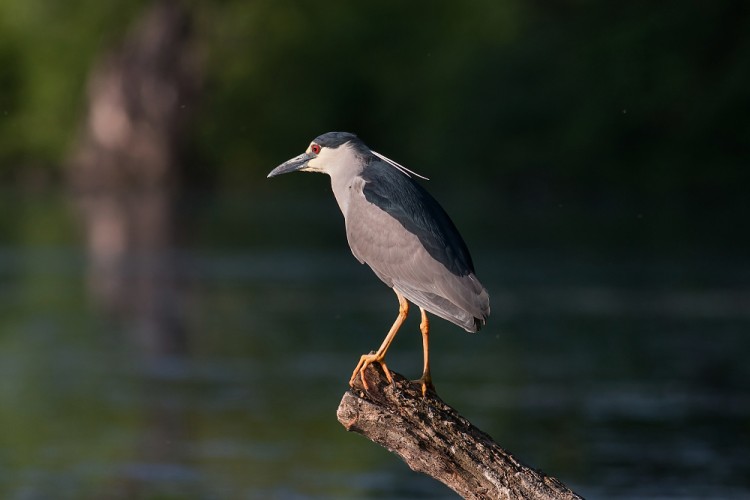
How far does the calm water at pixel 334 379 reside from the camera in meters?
13.0

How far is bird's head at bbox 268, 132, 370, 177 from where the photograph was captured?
6.94m

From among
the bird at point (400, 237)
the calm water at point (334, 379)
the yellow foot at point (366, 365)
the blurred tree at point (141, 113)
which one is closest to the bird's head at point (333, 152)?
the bird at point (400, 237)

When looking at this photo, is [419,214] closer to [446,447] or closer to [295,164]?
[295,164]

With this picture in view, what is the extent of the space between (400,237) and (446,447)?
0.90m

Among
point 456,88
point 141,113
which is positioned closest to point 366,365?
point 456,88

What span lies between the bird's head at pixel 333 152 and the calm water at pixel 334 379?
5418 millimetres

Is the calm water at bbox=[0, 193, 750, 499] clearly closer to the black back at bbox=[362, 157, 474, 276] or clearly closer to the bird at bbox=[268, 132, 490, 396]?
the bird at bbox=[268, 132, 490, 396]

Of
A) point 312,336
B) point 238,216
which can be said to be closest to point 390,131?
point 238,216

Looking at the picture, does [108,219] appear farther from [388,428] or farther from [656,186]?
[388,428]

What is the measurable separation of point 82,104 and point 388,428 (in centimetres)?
6889

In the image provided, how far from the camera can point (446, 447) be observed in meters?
6.36

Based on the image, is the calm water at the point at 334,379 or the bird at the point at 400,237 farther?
the calm water at the point at 334,379

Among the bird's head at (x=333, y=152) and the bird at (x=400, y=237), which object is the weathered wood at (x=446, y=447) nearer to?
the bird at (x=400, y=237)

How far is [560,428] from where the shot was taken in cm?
1495
